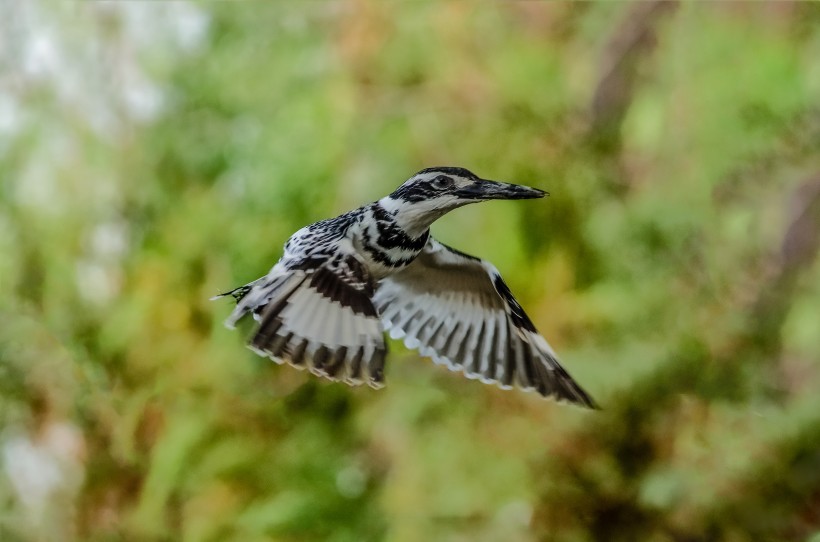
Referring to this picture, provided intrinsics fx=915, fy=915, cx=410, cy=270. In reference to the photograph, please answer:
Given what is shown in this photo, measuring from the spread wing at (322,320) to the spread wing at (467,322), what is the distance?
18 centimetres

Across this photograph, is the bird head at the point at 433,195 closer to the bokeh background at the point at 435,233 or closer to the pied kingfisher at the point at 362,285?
the pied kingfisher at the point at 362,285

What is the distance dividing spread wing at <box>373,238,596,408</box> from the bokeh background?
64cm

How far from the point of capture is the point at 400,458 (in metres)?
1.66

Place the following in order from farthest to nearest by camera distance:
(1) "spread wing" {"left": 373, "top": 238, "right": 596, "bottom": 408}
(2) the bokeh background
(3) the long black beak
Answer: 1. (2) the bokeh background
2. (1) "spread wing" {"left": 373, "top": 238, "right": 596, "bottom": 408}
3. (3) the long black beak

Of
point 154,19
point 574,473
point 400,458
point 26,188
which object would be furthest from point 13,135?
point 574,473

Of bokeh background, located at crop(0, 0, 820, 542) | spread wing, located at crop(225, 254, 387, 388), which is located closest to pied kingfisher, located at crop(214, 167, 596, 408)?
spread wing, located at crop(225, 254, 387, 388)

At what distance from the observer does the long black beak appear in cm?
43

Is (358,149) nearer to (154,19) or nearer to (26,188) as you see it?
(154,19)

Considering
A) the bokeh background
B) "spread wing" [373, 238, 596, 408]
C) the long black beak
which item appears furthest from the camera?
the bokeh background

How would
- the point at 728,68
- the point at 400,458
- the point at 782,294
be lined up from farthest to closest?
1. the point at 400,458
2. the point at 728,68
3. the point at 782,294

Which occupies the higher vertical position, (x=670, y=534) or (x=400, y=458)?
(x=400, y=458)

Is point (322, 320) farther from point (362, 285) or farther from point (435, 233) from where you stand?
point (435, 233)

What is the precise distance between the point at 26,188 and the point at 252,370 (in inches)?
22.0

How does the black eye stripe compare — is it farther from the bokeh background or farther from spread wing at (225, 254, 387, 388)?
the bokeh background
